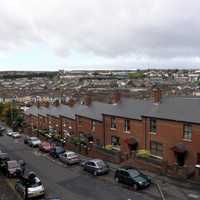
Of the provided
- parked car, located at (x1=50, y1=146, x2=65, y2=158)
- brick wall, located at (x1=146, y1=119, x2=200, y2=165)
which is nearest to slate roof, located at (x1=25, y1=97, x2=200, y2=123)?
brick wall, located at (x1=146, y1=119, x2=200, y2=165)

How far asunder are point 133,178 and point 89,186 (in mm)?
4701

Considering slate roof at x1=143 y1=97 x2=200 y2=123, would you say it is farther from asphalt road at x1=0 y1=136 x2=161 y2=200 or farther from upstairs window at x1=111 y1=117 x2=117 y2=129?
asphalt road at x1=0 y1=136 x2=161 y2=200

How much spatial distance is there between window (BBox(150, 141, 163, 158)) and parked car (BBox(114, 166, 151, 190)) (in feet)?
27.8

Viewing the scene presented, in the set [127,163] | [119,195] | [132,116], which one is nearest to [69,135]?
[132,116]

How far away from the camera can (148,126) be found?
36.3 metres

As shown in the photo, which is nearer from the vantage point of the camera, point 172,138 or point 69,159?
point 172,138

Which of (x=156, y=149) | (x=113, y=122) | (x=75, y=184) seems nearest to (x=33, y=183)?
(x=75, y=184)

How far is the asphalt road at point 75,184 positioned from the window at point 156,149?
24.5 ft

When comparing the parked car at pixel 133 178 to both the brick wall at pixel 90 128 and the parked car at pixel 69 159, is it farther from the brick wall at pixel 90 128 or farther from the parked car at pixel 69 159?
the brick wall at pixel 90 128

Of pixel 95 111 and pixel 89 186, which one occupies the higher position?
pixel 95 111

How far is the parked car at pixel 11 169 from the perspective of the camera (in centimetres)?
3222

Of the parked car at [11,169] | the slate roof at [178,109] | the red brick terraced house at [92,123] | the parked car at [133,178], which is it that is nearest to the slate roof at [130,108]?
the slate roof at [178,109]

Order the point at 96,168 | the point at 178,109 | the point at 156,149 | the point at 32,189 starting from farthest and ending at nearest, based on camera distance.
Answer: the point at 156,149, the point at 178,109, the point at 96,168, the point at 32,189

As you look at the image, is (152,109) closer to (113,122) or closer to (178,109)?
(178,109)
